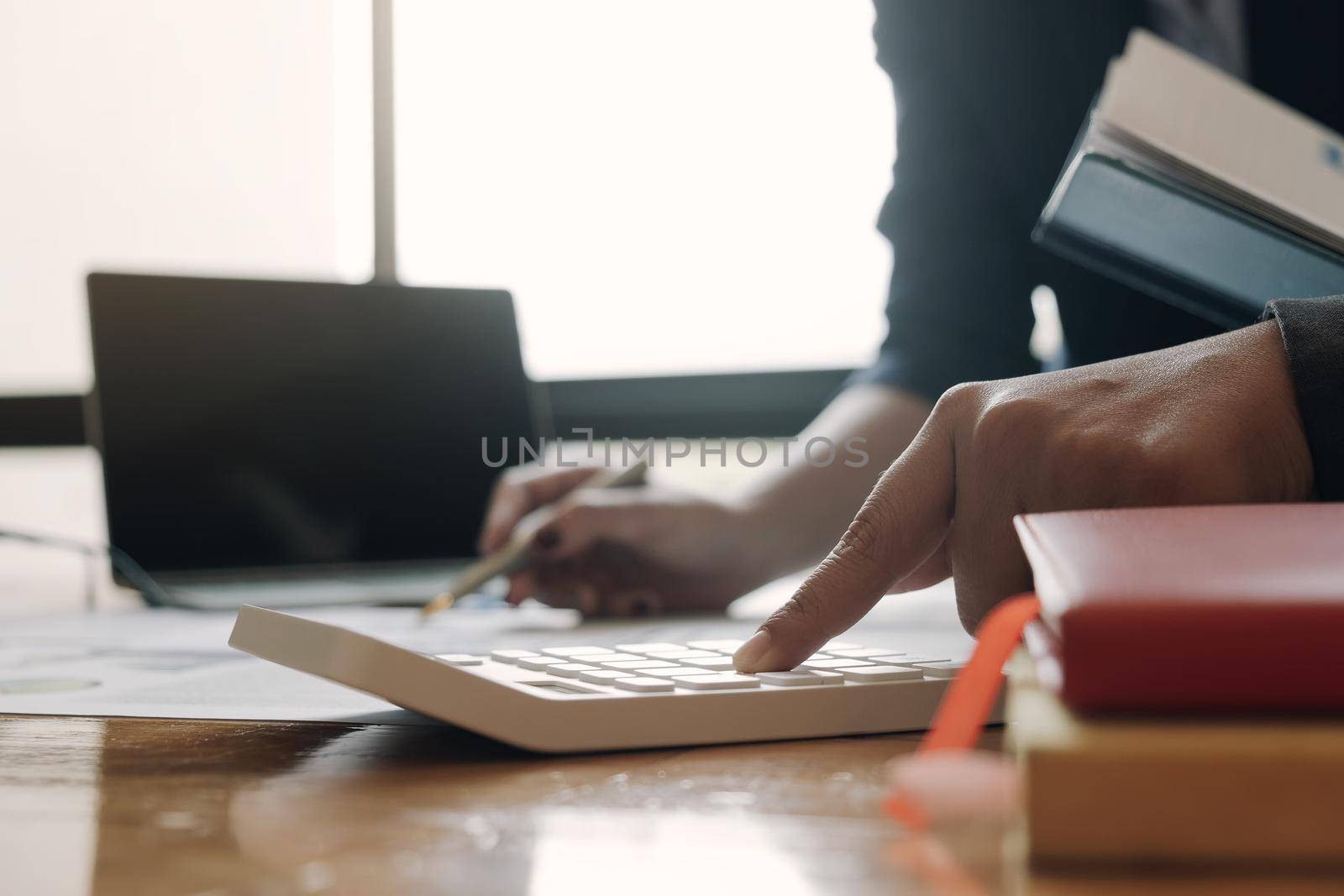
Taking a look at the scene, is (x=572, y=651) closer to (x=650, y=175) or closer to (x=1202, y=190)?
(x=1202, y=190)

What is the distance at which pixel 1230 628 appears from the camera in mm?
207

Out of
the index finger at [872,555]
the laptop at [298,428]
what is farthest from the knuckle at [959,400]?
the laptop at [298,428]

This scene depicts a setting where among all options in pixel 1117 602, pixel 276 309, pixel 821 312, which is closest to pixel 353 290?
pixel 276 309

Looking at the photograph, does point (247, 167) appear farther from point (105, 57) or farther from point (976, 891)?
point (976, 891)

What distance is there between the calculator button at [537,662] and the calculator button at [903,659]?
12cm

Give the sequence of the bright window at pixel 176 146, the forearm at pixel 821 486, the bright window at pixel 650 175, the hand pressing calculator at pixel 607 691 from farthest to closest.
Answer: the bright window at pixel 176 146 → the bright window at pixel 650 175 → the forearm at pixel 821 486 → the hand pressing calculator at pixel 607 691

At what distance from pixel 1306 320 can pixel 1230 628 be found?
239 millimetres

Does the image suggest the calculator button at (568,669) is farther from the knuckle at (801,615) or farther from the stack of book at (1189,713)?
the stack of book at (1189,713)

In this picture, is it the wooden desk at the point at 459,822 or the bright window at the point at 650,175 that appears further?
the bright window at the point at 650,175

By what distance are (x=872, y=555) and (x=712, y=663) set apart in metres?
0.07

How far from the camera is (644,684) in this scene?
0.36 m

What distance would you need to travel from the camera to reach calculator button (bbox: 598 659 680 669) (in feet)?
1.29

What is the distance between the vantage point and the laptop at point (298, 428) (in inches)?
38.4

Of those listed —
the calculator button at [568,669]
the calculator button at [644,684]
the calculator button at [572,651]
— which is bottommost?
the calculator button at [572,651]
